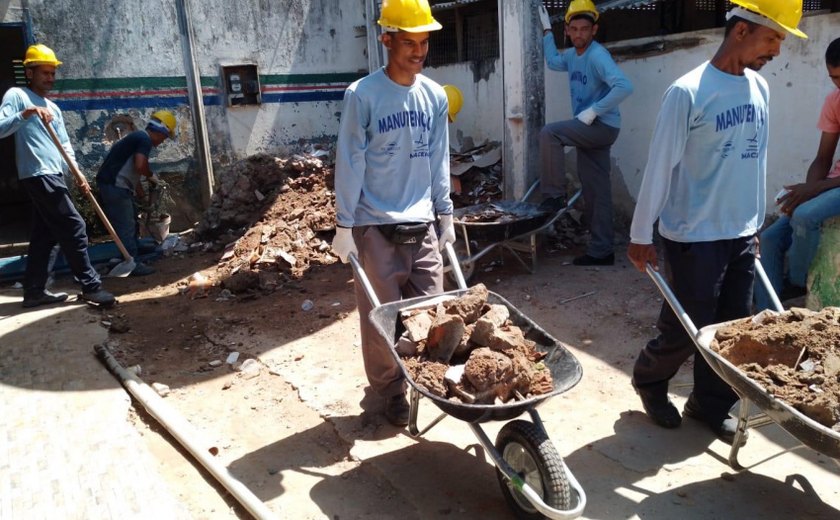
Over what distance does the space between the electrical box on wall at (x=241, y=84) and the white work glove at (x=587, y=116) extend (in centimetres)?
482

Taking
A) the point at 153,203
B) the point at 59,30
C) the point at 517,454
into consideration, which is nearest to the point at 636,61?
the point at 517,454

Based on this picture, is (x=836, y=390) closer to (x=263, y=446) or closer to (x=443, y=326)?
(x=443, y=326)

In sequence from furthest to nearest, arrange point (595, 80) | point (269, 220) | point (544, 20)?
point (269, 220), point (544, 20), point (595, 80)

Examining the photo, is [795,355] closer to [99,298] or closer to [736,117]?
[736,117]

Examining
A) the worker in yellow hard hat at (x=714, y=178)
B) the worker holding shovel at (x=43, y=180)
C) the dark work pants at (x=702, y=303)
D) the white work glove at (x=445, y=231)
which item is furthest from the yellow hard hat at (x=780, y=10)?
the worker holding shovel at (x=43, y=180)

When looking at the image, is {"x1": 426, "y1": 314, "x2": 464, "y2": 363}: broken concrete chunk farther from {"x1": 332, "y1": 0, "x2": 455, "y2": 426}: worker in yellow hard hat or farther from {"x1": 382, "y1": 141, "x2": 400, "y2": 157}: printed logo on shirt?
{"x1": 382, "y1": 141, "x2": 400, "y2": 157}: printed logo on shirt

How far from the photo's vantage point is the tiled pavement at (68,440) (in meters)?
2.96

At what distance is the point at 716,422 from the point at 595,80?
3.57 m

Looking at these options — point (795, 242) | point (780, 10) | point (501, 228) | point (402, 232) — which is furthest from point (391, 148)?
point (795, 242)

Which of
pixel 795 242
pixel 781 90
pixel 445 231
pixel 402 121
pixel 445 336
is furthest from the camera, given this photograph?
pixel 781 90

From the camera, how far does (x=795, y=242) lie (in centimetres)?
434

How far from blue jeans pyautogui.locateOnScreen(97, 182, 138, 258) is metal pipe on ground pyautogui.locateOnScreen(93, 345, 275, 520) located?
272 centimetres

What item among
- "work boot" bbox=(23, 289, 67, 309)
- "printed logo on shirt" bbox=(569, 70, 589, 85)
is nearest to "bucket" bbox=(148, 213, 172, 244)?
"work boot" bbox=(23, 289, 67, 309)

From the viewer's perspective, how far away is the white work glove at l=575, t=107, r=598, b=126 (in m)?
5.79
